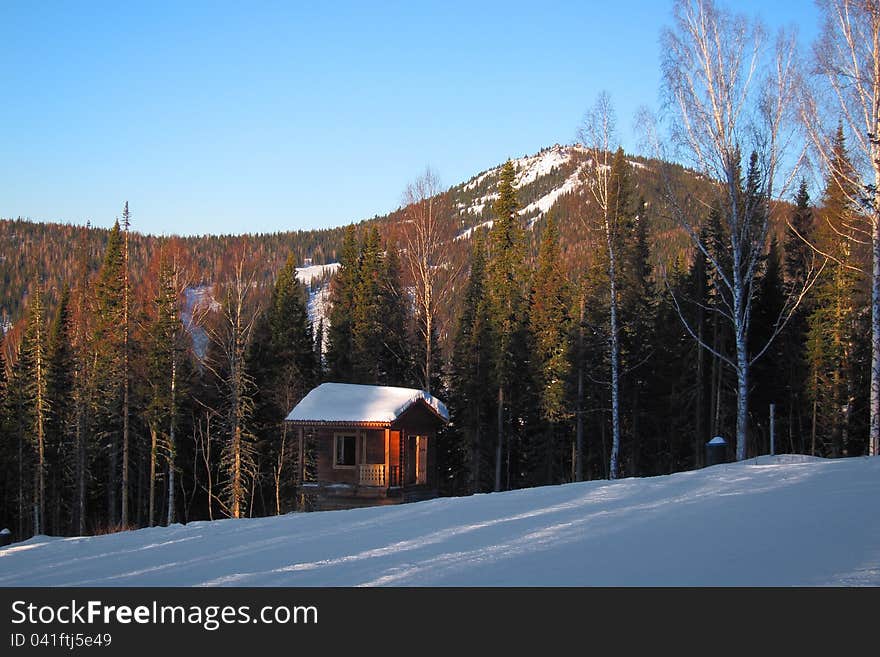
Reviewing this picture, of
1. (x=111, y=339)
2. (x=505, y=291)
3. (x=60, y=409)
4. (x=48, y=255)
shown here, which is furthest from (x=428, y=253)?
(x=48, y=255)

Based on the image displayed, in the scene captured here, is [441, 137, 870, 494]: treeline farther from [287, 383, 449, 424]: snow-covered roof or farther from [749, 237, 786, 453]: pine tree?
[287, 383, 449, 424]: snow-covered roof

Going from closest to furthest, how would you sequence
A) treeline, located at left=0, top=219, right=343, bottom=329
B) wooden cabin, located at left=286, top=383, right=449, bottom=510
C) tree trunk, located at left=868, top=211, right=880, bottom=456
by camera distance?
tree trunk, located at left=868, top=211, right=880, bottom=456 → wooden cabin, located at left=286, top=383, right=449, bottom=510 → treeline, located at left=0, top=219, right=343, bottom=329

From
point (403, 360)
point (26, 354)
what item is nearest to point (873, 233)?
point (403, 360)

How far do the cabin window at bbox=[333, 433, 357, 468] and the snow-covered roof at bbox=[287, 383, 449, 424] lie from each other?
5.03 feet

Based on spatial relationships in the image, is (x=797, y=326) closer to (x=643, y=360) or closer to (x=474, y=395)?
(x=643, y=360)

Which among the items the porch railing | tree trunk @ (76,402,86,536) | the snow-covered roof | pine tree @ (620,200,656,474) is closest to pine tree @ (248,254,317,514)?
tree trunk @ (76,402,86,536)

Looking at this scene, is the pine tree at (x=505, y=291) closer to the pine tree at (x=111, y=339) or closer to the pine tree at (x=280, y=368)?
the pine tree at (x=280, y=368)

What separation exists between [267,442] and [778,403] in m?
23.8

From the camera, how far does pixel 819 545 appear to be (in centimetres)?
715

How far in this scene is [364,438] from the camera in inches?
992

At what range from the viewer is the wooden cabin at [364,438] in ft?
80.4

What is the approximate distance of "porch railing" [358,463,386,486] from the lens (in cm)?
2505
